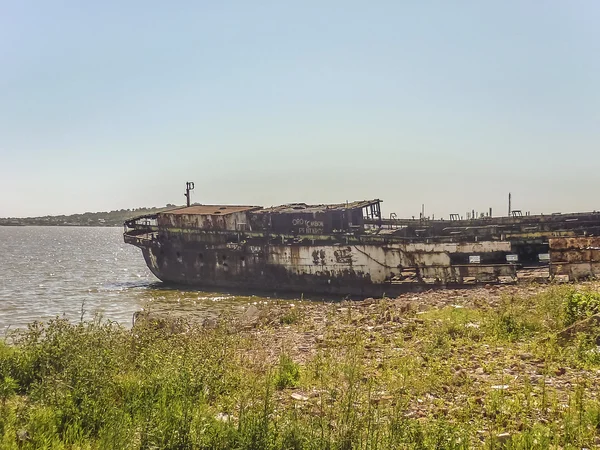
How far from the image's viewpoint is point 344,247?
78.8 feet

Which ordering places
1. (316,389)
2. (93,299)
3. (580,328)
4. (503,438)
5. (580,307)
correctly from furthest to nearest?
(93,299)
(580,307)
(580,328)
(316,389)
(503,438)

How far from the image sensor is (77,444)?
5070 millimetres

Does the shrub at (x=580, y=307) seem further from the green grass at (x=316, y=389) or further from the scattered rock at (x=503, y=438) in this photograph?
the scattered rock at (x=503, y=438)

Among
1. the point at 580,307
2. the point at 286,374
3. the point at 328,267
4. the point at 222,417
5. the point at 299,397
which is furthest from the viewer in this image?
the point at 328,267

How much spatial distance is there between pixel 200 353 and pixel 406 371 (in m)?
3.14

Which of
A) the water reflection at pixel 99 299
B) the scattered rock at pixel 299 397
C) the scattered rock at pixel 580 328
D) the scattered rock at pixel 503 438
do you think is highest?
the scattered rock at pixel 580 328

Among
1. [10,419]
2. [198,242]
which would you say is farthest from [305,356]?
[198,242]

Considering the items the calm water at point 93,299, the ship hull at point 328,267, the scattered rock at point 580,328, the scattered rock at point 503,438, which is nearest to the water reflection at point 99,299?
the calm water at point 93,299

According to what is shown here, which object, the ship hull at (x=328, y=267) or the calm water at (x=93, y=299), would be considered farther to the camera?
the ship hull at (x=328, y=267)

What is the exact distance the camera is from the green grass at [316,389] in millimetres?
4961

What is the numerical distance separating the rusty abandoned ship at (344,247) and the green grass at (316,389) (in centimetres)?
977

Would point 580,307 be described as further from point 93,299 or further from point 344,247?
Result: point 93,299

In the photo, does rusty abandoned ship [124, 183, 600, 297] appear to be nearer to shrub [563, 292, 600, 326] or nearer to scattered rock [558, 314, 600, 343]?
shrub [563, 292, 600, 326]

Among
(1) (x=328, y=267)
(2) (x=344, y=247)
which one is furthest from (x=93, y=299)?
(2) (x=344, y=247)
